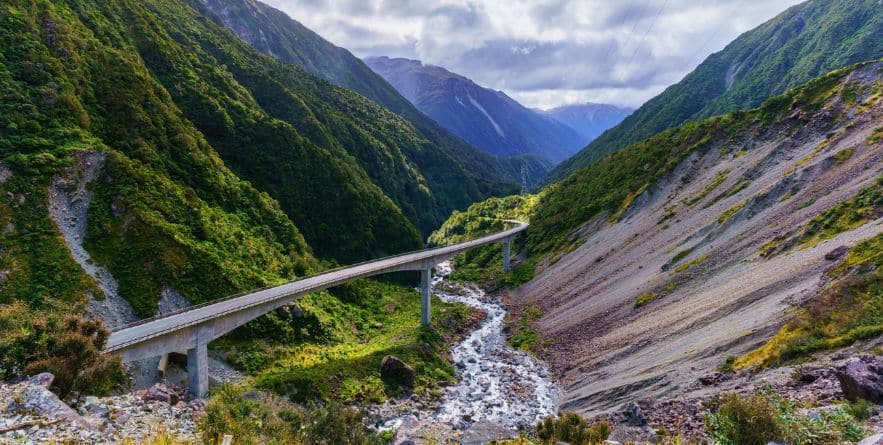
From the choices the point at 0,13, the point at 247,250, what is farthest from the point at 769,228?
the point at 0,13

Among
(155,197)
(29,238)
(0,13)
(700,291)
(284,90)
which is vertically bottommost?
(700,291)

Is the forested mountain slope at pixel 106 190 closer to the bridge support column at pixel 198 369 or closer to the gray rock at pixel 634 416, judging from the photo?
the bridge support column at pixel 198 369

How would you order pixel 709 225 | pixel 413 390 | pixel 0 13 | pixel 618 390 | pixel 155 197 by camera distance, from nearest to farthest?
pixel 618 390, pixel 413 390, pixel 155 197, pixel 0 13, pixel 709 225

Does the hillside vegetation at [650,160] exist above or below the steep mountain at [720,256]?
above

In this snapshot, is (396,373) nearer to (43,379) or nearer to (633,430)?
(633,430)

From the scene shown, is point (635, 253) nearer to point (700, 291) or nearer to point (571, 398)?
point (700, 291)

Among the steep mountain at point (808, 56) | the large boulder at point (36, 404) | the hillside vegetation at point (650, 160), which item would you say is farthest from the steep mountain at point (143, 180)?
the steep mountain at point (808, 56)
